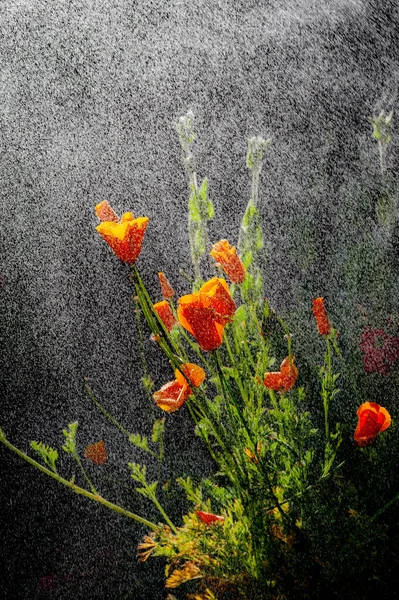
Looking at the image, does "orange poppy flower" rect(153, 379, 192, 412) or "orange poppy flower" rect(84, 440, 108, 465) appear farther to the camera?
"orange poppy flower" rect(84, 440, 108, 465)

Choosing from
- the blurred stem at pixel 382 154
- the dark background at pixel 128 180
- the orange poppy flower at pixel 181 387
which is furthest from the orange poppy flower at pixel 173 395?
the dark background at pixel 128 180

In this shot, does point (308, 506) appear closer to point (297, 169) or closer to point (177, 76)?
point (297, 169)

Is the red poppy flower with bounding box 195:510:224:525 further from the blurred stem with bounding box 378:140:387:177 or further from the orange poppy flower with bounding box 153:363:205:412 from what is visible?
the blurred stem with bounding box 378:140:387:177

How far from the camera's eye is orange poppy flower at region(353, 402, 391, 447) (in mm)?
527

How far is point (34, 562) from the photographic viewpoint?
1.01 metres

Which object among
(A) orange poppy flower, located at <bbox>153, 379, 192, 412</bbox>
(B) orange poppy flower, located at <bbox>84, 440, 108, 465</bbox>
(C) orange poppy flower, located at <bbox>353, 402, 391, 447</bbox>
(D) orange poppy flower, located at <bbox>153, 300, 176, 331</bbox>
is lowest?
(B) orange poppy flower, located at <bbox>84, 440, 108, 465</bbox>

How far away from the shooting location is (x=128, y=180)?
1126mm

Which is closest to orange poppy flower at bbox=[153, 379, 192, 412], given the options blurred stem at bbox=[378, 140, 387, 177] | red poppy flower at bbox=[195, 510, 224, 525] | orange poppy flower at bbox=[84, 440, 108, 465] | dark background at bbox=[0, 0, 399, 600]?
red poppy flower at bbox=[195, 510, 224, 525]

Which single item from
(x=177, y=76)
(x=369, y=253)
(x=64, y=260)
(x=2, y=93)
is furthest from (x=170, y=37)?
(x=369, y=253)

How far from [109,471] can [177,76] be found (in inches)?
30.9

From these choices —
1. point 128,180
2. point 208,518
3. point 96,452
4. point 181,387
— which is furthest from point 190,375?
point 128,180

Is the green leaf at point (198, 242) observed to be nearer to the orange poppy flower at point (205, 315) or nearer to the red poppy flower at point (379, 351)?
the orange poppy flower at point (205, 315)

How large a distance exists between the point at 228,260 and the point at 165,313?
0.08 m

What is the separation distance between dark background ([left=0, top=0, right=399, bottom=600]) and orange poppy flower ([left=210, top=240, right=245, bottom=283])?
0.46 m
